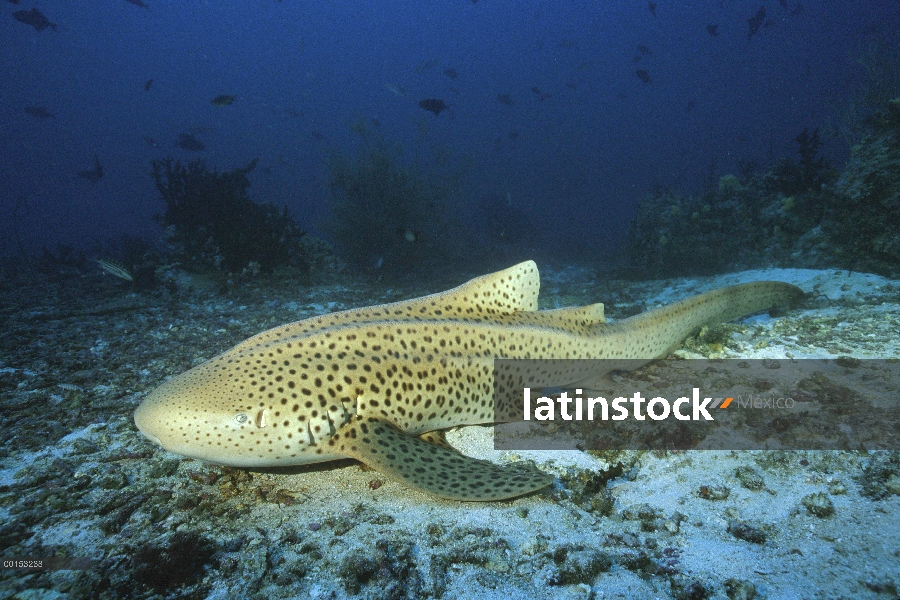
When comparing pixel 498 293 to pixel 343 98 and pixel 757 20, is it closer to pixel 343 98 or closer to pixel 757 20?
pixel 757 20

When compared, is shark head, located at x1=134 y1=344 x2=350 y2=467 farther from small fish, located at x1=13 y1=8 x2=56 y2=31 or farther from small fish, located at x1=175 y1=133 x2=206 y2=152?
small fish, located at x1=13 y1=8 x2=56 y2=31

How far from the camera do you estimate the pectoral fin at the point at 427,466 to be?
8.33ft

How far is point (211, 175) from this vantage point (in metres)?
12.4

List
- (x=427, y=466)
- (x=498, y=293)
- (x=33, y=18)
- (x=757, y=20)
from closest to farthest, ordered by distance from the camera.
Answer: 1. (x=427, y=466)
2. (x=498, y=293)
3. (x=33, y=18)
4. (x=757, y=20)

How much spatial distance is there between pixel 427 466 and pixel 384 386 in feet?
2.30

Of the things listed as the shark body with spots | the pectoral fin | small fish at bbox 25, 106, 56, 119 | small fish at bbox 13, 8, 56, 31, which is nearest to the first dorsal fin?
the shark body with spots

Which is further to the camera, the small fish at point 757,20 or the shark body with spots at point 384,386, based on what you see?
the small fish at point 757,20

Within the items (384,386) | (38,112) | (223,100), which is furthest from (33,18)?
(384,386)

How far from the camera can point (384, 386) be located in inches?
124

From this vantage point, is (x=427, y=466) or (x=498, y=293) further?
(x=498, y=293)

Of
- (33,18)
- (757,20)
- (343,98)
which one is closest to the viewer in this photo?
(33,18)

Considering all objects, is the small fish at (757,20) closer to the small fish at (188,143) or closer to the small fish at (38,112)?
the small fish at (188,143)

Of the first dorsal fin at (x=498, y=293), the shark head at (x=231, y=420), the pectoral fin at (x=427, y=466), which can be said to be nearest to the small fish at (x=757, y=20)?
the first dorsal fin at (x=498, y=293)

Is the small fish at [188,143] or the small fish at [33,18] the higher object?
the small fish at [33,18]
